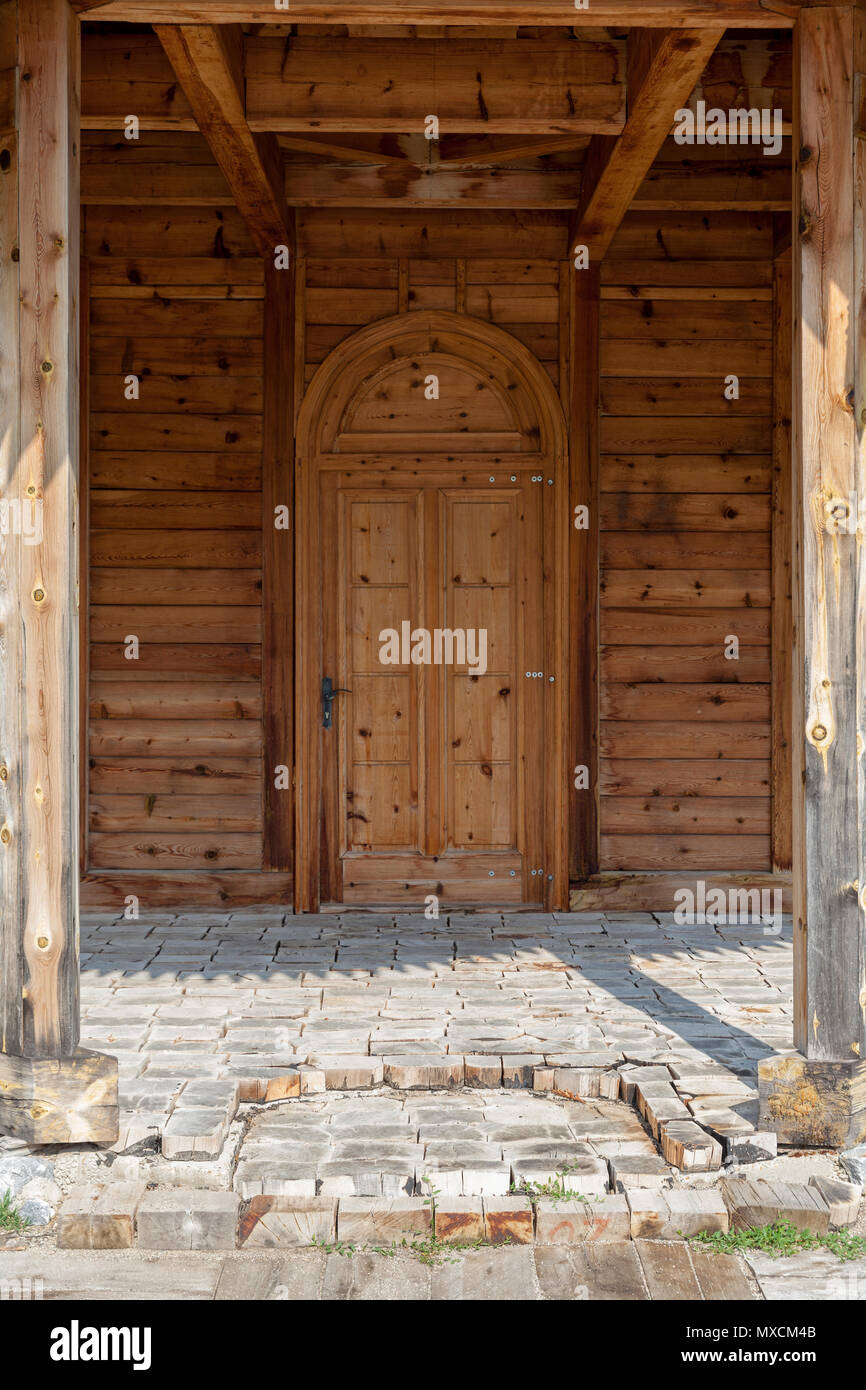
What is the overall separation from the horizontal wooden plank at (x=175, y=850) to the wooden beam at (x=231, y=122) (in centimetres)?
323

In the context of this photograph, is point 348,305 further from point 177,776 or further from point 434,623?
point 177,776

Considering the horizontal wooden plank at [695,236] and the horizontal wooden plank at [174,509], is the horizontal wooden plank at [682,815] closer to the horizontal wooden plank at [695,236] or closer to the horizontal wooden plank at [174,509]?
the horizontal wooden plank at [174,509]

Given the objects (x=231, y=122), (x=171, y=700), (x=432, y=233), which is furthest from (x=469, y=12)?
(x=171, y=700)

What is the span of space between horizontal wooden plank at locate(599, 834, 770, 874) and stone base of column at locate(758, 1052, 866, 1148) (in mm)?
3279

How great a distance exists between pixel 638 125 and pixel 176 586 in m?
3.34

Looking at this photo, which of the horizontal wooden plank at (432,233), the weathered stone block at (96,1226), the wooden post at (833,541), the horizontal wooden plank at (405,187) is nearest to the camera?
the weathered stone block at (96,1226)

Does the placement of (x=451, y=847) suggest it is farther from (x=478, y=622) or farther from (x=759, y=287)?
(x=759, y=287)

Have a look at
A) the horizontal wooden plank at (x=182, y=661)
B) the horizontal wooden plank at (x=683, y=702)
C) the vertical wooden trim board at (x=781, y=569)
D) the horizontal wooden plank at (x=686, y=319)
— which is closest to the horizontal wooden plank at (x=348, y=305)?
the horizontal wooden plank at (x=686, y=319)

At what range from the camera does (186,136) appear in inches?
245

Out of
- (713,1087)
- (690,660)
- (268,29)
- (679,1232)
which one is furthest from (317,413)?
(679,1232)

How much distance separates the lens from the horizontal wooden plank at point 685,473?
6.68 metres

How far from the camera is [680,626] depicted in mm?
6711

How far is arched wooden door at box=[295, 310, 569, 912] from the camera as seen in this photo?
6633 mm

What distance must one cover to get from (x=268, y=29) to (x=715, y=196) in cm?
248
